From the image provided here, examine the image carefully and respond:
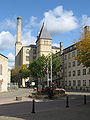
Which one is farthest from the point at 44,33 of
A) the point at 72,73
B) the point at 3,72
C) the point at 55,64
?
the point at 3,72

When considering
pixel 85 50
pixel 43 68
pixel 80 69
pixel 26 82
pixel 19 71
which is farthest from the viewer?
pixel 26 82

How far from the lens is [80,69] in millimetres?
60562

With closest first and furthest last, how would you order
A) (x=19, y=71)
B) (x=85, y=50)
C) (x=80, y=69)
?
(x=85, y=50)
(x=80, y=69)
(x=19, y=71)

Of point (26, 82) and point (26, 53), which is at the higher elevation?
point (26, 53)

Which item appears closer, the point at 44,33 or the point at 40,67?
the point at 40,67

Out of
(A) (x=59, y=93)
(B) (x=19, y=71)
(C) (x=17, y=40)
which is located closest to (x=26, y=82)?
(B) (x=19, y=71)

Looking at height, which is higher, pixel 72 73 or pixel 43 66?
pixel 43 66

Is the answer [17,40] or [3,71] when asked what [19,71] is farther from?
[3,71]

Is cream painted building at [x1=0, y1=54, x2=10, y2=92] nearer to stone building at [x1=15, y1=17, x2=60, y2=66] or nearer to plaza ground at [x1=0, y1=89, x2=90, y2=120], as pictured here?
plaza ground at [x1=0, y1=89, x2=90, y2=120]

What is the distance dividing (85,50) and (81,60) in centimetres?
196

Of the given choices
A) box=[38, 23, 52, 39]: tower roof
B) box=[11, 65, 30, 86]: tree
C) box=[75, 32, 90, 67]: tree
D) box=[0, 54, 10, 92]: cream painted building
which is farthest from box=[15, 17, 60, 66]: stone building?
box=[75, 32, 90, 67]: tree

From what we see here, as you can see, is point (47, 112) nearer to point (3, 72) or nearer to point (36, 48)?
point (3, 72)

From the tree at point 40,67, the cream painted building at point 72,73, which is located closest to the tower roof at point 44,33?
the cream painted building at point 72,73

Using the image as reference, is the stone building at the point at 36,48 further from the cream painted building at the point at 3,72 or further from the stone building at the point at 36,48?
the cream painted building at the point at 3,72
